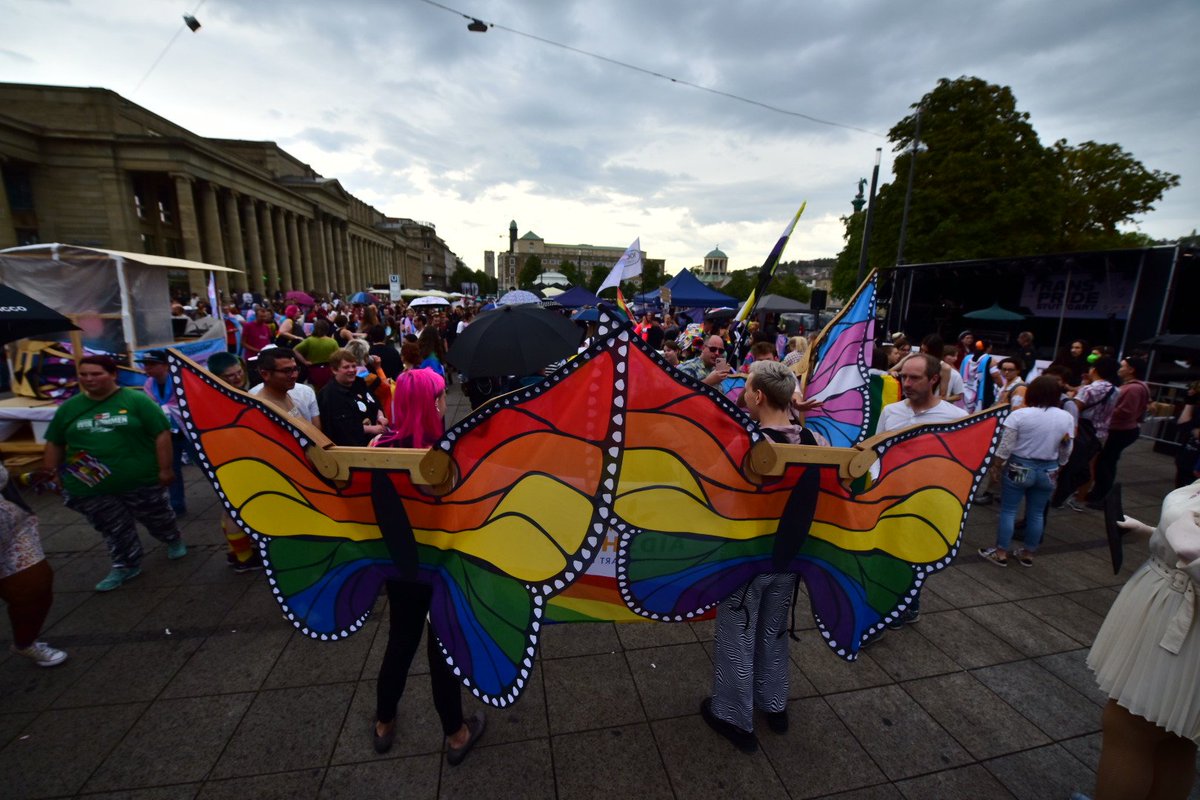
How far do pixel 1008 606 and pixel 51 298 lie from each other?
10.9 meters

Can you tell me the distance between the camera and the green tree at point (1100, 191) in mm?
19578

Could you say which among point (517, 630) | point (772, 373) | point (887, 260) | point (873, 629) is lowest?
point (873, 629)

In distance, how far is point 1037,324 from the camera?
45.2 feet

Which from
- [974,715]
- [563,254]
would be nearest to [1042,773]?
[974,715]

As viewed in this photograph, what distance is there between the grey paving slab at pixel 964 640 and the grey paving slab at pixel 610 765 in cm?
214

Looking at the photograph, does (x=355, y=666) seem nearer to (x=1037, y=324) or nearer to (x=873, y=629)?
(x=873, y=629)

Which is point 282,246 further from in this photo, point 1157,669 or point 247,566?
point 1157,669

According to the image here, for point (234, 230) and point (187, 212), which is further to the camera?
point (234, 230)

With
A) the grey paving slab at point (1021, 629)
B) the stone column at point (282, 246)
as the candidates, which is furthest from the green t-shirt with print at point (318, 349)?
the stone column at point (282, 246)

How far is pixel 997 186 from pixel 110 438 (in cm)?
2562

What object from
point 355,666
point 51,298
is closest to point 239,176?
point 51,298

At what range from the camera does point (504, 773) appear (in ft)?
7.41

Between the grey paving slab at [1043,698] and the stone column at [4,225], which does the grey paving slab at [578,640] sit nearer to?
the grey paving slab at [1043,698]

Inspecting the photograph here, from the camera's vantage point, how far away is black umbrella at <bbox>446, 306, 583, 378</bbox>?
3887 millimetres
